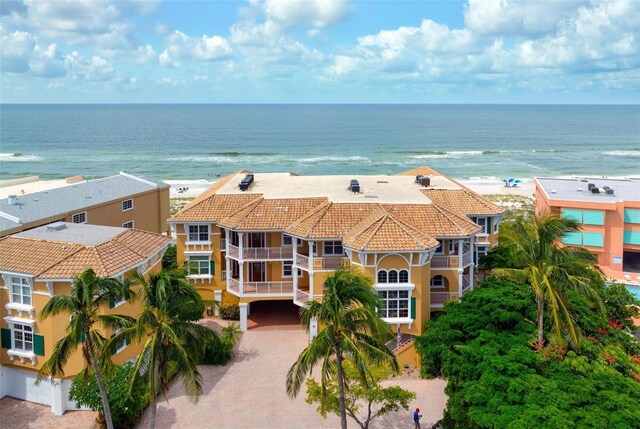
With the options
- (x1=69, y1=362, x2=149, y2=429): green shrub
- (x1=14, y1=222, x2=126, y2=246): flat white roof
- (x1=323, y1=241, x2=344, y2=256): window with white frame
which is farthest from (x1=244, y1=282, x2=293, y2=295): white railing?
(x1=69, y1=362, x2=149, y2=429): green shrub

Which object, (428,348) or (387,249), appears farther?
(387,249)

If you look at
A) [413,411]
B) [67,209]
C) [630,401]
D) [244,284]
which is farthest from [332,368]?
[67,209]

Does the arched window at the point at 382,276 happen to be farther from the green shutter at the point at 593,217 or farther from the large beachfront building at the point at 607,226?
the green shutter at the point at 593,217

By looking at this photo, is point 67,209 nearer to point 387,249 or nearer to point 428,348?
point 387,249

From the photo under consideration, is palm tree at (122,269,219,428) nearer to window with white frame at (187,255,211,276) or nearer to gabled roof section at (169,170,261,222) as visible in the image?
gabled roof section at (169,170,261,222)

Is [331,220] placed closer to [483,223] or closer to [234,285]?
[234,285]

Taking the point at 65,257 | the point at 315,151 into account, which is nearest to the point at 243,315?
the point at 65,257
